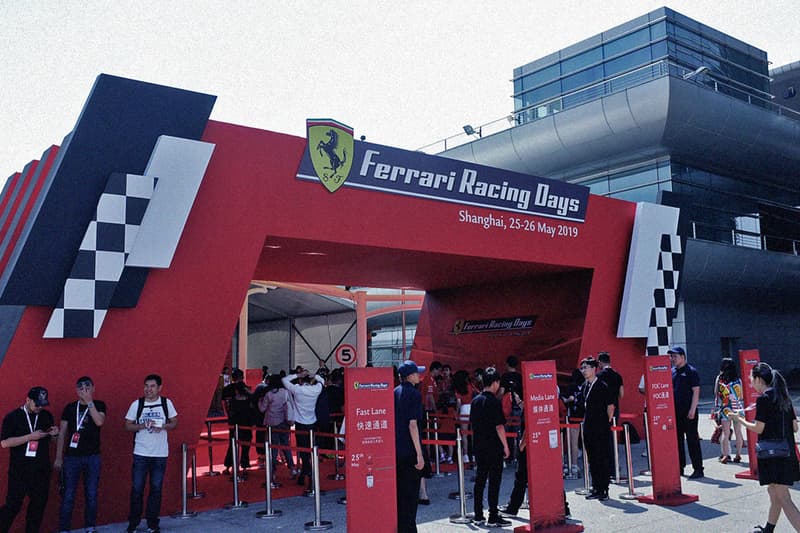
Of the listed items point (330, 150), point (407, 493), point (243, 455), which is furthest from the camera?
point (243, 455)

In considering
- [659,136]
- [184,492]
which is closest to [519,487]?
[184,492]

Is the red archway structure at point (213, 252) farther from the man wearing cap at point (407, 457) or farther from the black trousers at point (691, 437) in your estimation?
the black trousers at point (691, 437)

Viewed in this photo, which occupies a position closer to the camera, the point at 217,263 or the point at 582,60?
the point at 217,263

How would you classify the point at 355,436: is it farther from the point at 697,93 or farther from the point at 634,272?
the point at 697,93

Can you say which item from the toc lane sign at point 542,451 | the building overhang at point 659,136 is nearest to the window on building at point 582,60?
the building overhang at point 659,136

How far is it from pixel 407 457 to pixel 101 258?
3.91 metres

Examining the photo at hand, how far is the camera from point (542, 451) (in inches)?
259

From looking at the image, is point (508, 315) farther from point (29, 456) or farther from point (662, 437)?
point (29, 456)

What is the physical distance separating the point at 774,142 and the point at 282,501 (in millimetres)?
21558

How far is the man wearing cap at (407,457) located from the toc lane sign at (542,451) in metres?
1.20

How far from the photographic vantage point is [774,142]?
2292 centimetres

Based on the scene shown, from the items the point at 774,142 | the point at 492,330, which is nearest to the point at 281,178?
the point at 492,330

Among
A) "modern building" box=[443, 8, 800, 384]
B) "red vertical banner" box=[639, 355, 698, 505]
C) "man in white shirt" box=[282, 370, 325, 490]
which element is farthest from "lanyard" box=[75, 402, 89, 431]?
"modern building" box=[443, 8, 800, 384]

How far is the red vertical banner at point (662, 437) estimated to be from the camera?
7.61 metres
